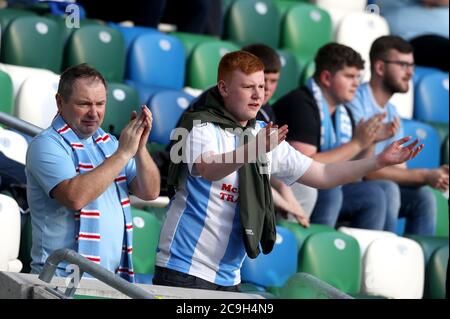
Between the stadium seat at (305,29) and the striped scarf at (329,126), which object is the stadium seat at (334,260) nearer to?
the striped scarf at (329,126)

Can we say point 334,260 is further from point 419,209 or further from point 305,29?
point 305,29

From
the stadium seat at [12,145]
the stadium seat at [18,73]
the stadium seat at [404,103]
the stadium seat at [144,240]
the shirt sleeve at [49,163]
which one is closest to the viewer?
the shirt sleeve at [49,163]

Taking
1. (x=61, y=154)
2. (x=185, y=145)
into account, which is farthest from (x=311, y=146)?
(x=61, y=154)

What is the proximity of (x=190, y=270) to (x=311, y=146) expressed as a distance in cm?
190

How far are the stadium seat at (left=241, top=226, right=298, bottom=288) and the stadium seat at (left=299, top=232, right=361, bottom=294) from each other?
0.38 feet

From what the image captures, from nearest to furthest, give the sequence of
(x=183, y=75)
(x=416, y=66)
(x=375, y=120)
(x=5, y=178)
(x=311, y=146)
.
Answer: (x=5, y=178) < (x=375, y=120) < (x=311, y=146) < (x=183, y=75) < (x=416, y=66)

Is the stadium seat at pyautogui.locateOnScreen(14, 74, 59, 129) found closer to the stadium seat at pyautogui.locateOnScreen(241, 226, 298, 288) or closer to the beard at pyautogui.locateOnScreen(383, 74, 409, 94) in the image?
the stadium seat at pyautogui.locateOnScreen(241, 226, 298, 288)

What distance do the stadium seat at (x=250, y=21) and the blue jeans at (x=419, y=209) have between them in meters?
1.50

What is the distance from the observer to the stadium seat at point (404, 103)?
8.24 meters

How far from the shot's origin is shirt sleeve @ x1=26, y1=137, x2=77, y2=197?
4297mm

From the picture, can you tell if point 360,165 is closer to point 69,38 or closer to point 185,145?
point 185,145

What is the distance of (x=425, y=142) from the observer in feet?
25.8

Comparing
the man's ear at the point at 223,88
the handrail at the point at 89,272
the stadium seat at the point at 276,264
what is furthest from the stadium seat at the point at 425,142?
the handrail at the point at 89,272
